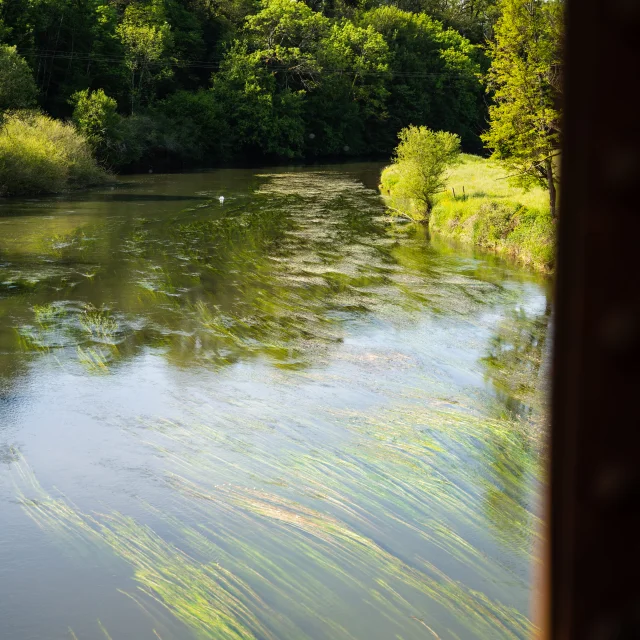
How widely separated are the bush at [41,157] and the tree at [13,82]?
3.36ft

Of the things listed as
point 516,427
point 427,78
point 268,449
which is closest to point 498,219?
point 516,427

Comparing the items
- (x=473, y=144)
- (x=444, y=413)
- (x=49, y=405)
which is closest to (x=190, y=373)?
(x=49, y=405)

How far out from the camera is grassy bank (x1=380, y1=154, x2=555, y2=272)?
18.3m

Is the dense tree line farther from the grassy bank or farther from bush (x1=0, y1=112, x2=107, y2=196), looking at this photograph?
the grassy bank

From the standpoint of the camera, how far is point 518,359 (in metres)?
11.4

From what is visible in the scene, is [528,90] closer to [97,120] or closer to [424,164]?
[424,164]

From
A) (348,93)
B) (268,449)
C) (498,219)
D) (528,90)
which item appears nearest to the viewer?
(268,449)

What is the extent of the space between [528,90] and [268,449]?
14.1m

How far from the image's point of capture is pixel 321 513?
23.3ft

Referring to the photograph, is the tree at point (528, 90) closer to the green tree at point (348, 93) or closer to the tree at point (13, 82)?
the tree at point (13, 82)

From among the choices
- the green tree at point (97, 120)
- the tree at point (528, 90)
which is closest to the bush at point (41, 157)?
the green tree at point (97, 120)

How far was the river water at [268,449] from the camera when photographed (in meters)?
5.93

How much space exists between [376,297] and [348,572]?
28.6ft

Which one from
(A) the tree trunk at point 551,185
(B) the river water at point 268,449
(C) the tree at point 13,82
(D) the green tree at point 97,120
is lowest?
(B) the river water at point 268,449
